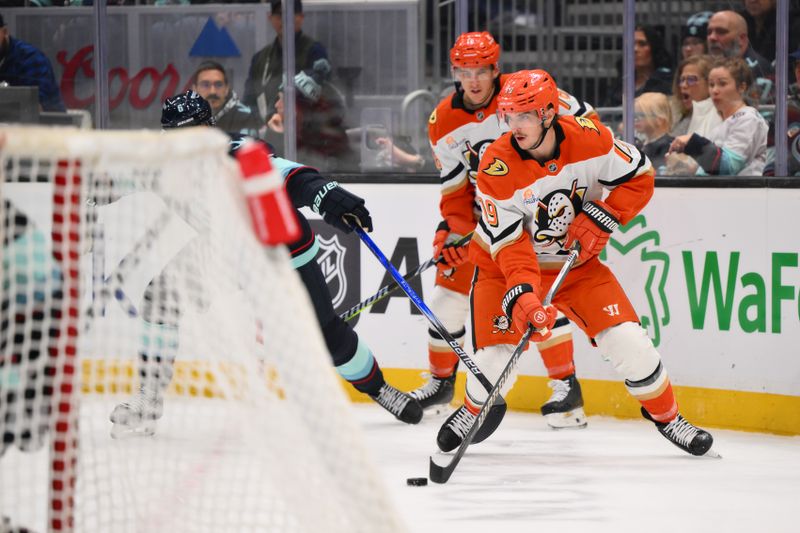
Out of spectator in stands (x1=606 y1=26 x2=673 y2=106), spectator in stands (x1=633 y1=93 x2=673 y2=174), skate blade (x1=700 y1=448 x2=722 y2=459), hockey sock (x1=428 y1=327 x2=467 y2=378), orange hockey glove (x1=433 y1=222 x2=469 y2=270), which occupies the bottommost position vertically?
skate blade (x1=700 y1=448 x2=722 y2=459)

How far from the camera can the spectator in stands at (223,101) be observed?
487 cm

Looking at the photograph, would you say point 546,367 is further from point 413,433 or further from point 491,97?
point 491,97

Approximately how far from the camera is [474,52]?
3.75 m

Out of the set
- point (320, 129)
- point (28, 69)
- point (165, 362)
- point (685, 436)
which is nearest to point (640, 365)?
point (685, 436)

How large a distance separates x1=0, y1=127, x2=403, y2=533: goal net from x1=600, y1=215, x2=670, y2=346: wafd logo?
188 cm

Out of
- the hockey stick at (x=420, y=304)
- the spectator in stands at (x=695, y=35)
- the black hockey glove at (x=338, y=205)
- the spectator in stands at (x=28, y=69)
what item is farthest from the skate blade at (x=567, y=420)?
the spectator in stands at (x=28, y=69)

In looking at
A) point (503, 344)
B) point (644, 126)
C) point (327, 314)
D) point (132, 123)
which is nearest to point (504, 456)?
point (503, 344)

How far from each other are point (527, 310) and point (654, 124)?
1305mm

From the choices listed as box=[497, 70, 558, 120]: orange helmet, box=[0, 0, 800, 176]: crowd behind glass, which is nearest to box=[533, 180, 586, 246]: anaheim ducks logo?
box=[497, 70, 558, 120]: orange helmet

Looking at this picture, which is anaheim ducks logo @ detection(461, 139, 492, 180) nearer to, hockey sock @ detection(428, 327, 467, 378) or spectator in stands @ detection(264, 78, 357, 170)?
hockey sock @ detection(428, 327, 467, 378)

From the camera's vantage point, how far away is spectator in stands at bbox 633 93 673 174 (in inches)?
167

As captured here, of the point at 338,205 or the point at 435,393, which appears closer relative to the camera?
the point at 338,205

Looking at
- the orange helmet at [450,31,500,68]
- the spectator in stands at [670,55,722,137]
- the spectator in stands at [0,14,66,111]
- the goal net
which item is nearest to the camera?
the goal net

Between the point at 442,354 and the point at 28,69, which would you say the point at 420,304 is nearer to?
the point at 442,354
